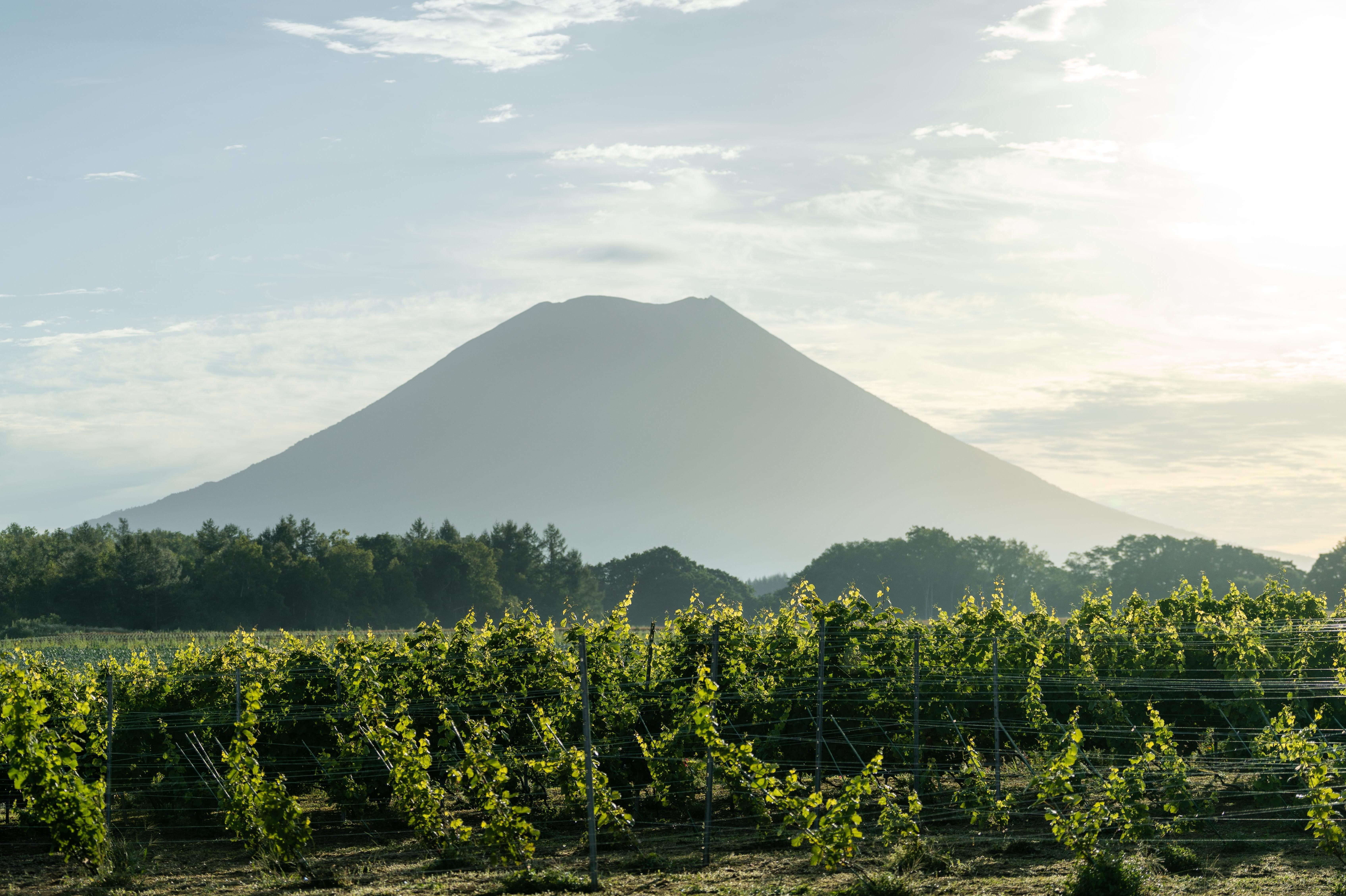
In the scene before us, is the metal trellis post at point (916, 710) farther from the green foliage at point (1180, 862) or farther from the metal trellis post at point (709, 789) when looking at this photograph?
the green foliage at point (1180, 862)

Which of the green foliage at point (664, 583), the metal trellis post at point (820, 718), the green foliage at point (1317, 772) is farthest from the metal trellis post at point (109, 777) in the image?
the green foliage at point (664, 583)

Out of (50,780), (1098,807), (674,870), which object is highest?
(50,780)

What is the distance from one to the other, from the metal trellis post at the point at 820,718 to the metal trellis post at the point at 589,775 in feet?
6.52

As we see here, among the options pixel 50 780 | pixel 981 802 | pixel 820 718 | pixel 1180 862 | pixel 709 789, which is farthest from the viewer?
pixel 981 802

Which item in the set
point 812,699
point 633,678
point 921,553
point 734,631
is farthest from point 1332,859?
point 921,553

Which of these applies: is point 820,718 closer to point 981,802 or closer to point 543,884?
point 981,802

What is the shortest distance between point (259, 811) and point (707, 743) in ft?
13.8

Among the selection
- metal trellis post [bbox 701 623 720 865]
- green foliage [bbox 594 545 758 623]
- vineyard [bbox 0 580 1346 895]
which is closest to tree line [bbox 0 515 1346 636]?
green foliage [bbox 594 545 758 623]

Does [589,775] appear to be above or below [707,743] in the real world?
below

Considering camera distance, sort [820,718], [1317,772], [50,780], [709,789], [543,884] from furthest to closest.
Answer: [820,718], [709,789], [50,780], [543,884], [1317,772]

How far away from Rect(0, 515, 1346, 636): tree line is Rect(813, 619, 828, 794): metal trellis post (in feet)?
105

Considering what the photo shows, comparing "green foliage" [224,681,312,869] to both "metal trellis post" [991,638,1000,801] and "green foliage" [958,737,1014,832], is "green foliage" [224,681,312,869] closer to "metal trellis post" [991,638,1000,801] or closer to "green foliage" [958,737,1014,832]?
"green foliage" [958,737,1014,832]

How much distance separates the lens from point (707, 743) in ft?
29.7

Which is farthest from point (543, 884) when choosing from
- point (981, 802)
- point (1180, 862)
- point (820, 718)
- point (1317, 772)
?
point (1317, 772)
